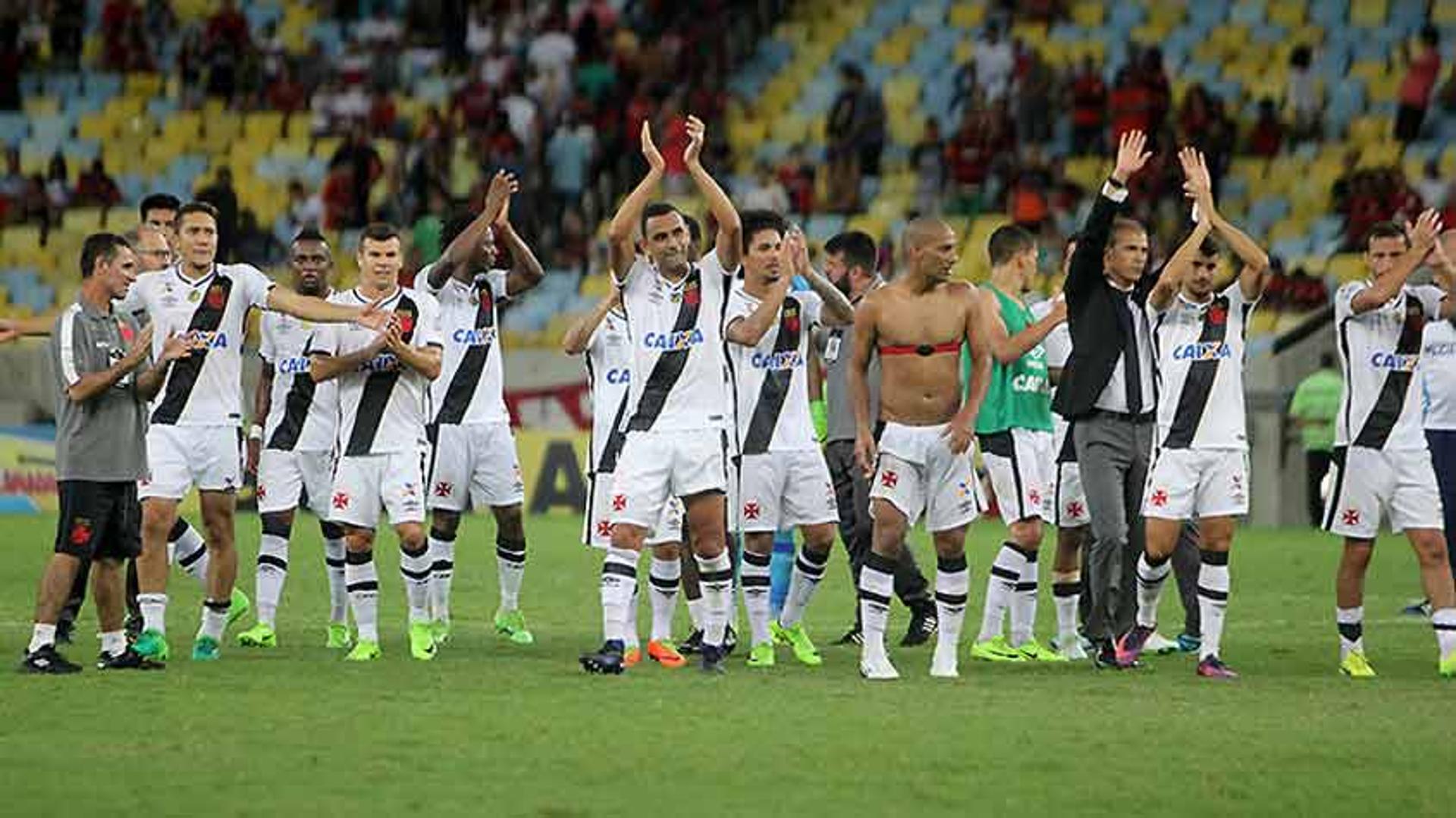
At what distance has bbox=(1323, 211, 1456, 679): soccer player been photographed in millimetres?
13539

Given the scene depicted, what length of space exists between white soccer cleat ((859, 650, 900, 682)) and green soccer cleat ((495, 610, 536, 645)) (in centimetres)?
281

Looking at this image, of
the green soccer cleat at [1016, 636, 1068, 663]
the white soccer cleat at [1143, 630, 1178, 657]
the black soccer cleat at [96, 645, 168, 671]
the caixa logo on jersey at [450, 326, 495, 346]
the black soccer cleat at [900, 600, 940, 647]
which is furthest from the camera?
the caixa logo on jersey at [450, 326, 495, 346]

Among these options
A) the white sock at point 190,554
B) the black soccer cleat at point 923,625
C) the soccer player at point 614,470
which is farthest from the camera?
the white sock at point 190,554

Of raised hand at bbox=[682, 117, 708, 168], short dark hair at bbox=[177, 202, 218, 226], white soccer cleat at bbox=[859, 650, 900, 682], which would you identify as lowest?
white soccer cleat at bbox=[859, 650, 900, 682]

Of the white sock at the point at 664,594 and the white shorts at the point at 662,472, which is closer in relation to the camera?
the white shorts at the point at 662,472

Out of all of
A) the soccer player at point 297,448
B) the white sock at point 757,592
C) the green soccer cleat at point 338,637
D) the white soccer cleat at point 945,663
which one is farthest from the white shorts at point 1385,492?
the soccer player at point 297,448

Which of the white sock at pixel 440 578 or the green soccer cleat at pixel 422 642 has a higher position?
the white sock at pixel 440 578

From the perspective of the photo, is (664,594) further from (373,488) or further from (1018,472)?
(1018,472)

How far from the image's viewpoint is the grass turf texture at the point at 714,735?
30.2 ft

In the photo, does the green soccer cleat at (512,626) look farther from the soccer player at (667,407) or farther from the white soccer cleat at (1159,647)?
the white soccer cleat at (1159,647)

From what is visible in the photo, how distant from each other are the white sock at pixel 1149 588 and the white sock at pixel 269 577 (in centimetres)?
465

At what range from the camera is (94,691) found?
1224 cm

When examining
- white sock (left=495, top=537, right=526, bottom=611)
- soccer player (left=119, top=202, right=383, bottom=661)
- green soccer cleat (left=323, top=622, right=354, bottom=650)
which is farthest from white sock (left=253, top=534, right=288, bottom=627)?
white sock (left=495, top=537, right=526, bottom=611)

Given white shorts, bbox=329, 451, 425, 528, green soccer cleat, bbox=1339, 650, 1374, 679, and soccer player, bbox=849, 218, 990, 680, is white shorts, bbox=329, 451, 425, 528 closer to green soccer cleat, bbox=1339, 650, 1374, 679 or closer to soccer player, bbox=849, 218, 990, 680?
soccer player, bbox=849, 218, 990, 680
